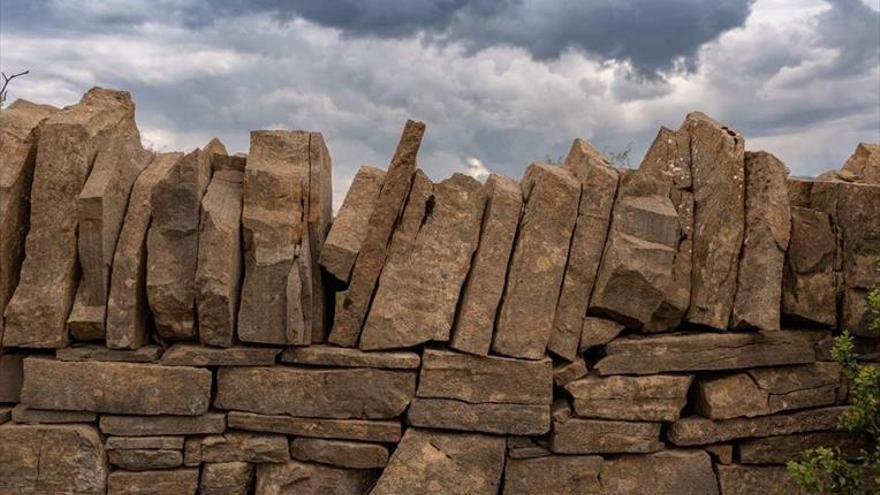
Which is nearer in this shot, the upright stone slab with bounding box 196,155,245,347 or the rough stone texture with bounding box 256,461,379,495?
the upright stone slab with bounding box 196,155,245,347

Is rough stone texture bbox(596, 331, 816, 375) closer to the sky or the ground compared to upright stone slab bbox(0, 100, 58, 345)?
closer to the ground

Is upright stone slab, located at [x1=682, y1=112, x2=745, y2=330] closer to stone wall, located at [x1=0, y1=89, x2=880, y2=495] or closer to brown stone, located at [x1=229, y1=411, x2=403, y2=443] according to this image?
stone wall, located at [x1=0, y1=89, x2=880, y2=495]

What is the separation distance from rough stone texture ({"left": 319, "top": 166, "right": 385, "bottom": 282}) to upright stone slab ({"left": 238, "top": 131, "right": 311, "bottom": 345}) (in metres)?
0.27

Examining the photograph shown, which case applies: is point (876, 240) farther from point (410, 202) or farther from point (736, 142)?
point (410, 202)

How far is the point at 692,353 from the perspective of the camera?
273 inches

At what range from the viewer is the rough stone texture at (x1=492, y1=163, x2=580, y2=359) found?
6676mm

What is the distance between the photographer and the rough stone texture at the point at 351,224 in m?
6.66

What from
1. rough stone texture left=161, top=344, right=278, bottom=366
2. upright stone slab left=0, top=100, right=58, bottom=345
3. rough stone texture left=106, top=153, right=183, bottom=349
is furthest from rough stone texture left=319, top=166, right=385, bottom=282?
upright stone slab left=0, top=100, right=58, bottom=345

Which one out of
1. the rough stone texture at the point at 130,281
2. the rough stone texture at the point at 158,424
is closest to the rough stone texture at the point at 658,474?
the rough stone texture at the point at 158,424

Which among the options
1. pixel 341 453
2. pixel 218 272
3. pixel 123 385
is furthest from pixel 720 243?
pixel 123 385

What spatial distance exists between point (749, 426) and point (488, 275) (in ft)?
8.52

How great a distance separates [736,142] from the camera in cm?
710

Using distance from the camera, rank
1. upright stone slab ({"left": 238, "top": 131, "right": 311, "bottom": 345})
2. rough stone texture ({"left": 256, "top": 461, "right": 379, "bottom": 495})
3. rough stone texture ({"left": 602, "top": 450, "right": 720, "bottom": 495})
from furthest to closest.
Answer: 1. rough stone texture ({"left": 602, "top": 450, "right": 720, "bottom": 495})
2. rough stone texture ({"left": 256, "top": 461, "right": 379, "bottom": 495})
3. upright stone slab ({"left": 238, "top": 131, "right": 311, "bottom": 345})

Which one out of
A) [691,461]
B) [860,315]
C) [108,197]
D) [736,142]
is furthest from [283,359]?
[860,315]
